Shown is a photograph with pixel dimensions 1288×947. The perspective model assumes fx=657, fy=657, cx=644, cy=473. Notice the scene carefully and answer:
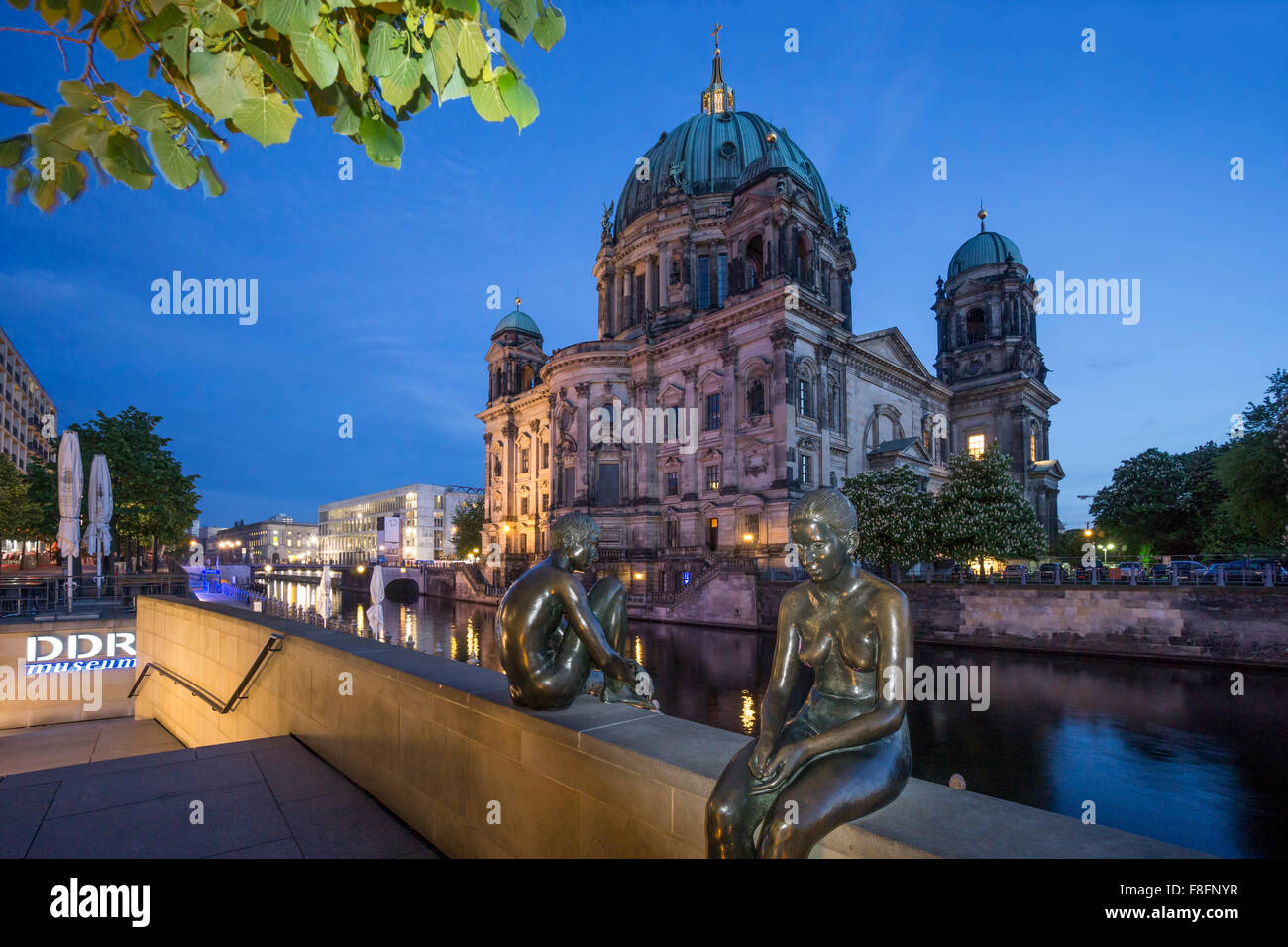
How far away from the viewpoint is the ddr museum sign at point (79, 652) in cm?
1405

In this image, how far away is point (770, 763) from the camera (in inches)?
105

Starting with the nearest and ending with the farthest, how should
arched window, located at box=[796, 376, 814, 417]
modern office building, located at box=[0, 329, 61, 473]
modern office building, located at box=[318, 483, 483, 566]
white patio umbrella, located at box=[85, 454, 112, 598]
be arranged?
white patio umbrella, located at box=[85, 454, 112, 598]
arched window, located at box=[796, 376, 814, 417]
modern office building, located at box=[0, 329, 61, 473]
modern office building, located at box=[318, 483, 483, 566]

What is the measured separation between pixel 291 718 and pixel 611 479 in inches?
1722

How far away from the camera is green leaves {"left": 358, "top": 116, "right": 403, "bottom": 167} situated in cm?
296

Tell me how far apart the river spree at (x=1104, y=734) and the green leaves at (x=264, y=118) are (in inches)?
529

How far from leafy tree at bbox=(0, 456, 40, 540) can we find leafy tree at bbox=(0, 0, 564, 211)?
44.0 m

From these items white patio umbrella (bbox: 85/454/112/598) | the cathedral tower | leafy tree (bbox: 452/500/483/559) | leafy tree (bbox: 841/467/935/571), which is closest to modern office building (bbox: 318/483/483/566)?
A: leafy tree (bbox: 452/500/483/559)

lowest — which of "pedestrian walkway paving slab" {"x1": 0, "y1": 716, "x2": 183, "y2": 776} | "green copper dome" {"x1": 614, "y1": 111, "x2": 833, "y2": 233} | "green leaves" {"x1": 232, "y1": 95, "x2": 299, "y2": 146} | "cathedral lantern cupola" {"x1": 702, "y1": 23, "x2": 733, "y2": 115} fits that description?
"pedestrian walkway paving slab" {"x1": 0, "y1": 716, "x2": 183, "y2": 776}

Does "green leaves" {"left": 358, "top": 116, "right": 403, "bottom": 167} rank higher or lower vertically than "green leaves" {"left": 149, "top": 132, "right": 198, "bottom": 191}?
higher

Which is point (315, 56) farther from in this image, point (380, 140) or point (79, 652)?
point (79, 652)
